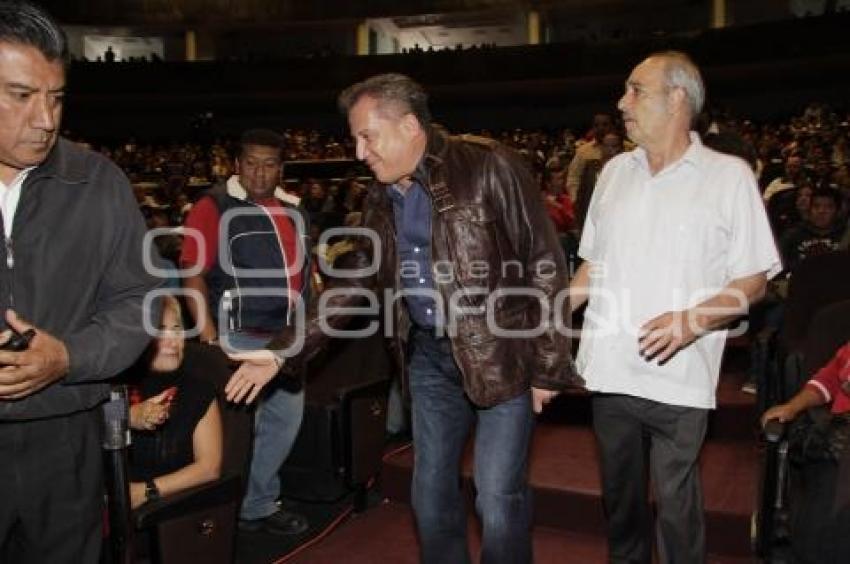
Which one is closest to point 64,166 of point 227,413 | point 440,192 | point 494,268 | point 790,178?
point 440,192

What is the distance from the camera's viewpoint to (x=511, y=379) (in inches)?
99.8

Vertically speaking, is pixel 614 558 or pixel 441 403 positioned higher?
pixel 441 403

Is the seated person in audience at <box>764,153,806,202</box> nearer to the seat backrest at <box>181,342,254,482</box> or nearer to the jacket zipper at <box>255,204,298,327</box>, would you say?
the jacket zipper at <box>255,204,298,327</box>

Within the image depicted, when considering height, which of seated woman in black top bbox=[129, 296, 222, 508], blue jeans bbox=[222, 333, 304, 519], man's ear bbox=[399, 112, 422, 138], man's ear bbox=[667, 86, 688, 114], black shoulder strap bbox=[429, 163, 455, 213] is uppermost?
man's ear bbox=[667, 86, 688, 114]

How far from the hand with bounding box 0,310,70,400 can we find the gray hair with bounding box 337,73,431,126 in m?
1.16

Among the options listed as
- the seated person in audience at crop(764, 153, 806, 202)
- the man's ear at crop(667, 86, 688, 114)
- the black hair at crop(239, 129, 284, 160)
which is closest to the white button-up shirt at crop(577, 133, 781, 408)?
the man's ear at crop(667, 86, 688, 114)

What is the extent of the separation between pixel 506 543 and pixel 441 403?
441mm

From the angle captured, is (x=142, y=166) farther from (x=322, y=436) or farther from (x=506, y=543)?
(x=506, y=543)

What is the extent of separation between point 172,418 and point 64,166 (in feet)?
4.33

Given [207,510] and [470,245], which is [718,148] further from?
[207,510]

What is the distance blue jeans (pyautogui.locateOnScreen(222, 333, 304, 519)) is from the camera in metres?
3.85

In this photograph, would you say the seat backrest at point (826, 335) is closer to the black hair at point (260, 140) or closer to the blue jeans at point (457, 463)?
the blue jeans at point (457, 463)

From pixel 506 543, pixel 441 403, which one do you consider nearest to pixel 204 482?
pixel 441 403

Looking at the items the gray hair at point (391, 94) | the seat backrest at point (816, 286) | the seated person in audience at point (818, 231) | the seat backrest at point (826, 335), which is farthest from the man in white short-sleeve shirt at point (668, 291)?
the seated person in audience at point (818, 231)
